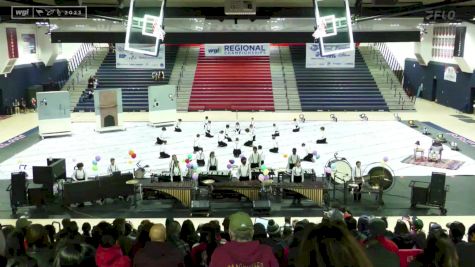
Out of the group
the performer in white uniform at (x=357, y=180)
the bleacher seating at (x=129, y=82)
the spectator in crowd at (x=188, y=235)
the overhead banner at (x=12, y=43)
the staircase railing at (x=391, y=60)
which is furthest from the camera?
the staircase railing at (x=391, y=60)

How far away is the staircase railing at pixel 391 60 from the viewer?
46.4m

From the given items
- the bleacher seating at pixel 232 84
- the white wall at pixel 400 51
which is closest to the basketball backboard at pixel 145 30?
the bleacher seating at pixel 232 84

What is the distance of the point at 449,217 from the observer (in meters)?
14.5

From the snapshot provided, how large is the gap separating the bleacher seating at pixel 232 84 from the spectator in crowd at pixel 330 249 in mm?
34571

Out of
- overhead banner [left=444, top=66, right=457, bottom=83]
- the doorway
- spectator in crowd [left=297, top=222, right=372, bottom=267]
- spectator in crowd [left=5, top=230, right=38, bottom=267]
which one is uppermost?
overhead banner [left=444, top=66, right=457, bottom=83]

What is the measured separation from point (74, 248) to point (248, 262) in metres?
1.60

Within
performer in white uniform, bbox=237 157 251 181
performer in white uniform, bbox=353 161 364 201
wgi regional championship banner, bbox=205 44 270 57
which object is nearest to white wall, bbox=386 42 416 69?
wgi regional championship banner, bbox=205 44 270 57

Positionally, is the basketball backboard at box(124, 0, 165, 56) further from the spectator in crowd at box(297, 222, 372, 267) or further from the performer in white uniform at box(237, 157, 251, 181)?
the spectator in crowd at box(297, 222, 372, 267)

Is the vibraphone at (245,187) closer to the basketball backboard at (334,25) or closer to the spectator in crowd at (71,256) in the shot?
the basketball backboard at (334,25)

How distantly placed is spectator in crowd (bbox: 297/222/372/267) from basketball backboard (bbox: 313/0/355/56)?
10.5m

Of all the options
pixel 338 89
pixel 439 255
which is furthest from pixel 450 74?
pixel 439 255

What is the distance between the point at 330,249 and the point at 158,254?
102 inches

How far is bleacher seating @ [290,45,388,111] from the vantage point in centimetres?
3797

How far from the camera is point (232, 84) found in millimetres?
41188
